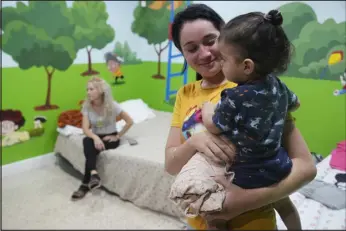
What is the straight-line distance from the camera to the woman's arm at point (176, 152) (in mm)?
816

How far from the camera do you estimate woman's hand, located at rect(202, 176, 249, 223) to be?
29.9 inches

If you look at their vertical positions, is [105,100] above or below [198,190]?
below

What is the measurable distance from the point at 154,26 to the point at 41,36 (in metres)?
1.50

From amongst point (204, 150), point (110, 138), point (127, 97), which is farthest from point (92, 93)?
point (204, 150)

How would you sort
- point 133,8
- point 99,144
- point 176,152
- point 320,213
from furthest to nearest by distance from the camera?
point 133,8
point 99,144
point 320,213
point 176,152

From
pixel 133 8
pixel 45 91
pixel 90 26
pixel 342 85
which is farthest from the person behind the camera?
pixel 133 8

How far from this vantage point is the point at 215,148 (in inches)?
29.8

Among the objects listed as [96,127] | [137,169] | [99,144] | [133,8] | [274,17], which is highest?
[133,8]

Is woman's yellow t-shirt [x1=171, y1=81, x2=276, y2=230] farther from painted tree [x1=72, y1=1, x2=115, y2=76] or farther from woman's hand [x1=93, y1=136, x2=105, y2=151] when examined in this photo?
painted tree [x1=72, y1=1, x2=115, y2=76]

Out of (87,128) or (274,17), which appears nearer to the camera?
(274,17)

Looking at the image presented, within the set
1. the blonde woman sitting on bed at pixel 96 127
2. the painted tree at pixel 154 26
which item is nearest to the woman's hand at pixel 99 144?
the blonde woman sitting on bed at pixel 96 127

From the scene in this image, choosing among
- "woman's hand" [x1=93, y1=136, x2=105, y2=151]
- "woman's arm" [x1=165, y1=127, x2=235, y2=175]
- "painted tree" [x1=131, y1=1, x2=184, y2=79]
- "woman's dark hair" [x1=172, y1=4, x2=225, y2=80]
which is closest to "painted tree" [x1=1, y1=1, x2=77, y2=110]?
"woman's hand" [x1=93, y1=136, x2=105, y2=151]

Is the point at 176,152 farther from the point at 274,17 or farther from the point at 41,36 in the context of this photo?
the point at 41,36

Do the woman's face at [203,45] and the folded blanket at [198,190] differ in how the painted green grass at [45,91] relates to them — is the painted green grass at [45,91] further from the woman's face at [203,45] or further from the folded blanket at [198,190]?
the folded blanket at [198,190]
